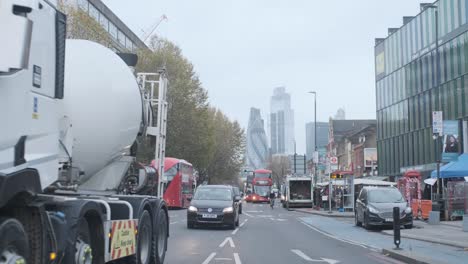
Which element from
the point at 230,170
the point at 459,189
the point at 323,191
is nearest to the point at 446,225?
the point at 459,189

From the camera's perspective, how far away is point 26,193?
546cm

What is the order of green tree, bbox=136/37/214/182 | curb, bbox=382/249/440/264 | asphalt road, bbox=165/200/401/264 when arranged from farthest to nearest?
green tree, bbox=136/37/214/182, asphalt road, bbox=165/200/401/264, curb, bbox=382/249/440/264

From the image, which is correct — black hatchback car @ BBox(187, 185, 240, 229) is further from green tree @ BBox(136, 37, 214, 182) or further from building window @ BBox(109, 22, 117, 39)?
building window @ BBox(109, 22, 117, 39)

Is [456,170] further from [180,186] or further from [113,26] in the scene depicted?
[113,26]

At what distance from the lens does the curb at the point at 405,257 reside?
12.4m

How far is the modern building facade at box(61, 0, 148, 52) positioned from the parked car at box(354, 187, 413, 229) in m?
29.9

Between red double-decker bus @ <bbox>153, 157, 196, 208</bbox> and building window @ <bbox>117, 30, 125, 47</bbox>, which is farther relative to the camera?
building window @ <bbox>117, 30, 125, 47</bbox>

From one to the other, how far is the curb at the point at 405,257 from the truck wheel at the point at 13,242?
9037 millimetres

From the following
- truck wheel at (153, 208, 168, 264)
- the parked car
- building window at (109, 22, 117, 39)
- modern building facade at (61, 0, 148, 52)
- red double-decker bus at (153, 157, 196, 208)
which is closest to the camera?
truck wheel at (153, 208, 168, 264)

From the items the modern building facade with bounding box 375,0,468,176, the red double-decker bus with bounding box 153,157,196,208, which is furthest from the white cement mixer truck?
the modern building facade with bounding box 375,0,468,176

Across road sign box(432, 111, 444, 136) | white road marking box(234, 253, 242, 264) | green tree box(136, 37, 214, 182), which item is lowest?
white road marking box(234, 253, 242, 264)

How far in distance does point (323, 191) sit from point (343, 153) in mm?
44605

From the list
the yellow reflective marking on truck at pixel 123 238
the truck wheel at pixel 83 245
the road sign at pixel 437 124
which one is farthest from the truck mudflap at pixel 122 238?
the road sign at pixel 437 124

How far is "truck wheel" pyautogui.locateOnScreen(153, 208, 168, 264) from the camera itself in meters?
10.6
